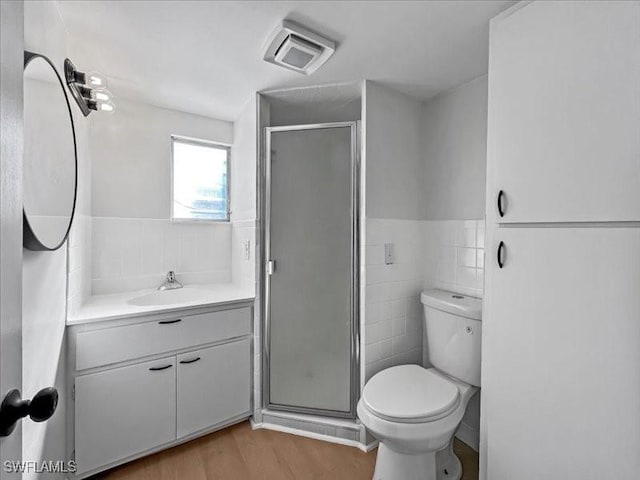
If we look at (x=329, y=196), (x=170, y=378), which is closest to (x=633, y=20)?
(x=329, y=196)

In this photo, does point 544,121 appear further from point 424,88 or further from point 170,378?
point 170,378

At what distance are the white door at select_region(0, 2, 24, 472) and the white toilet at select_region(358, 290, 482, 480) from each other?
1209 mm

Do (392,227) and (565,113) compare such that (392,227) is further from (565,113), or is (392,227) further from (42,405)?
(42,405)

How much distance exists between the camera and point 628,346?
874mm

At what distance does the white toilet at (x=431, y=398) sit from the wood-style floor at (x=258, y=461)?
23cm

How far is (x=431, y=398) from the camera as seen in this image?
1370 mm

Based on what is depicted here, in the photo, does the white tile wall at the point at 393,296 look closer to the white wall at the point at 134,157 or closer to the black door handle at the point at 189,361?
the black door handle at the point at 189,361

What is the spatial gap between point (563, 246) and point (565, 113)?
0.46m

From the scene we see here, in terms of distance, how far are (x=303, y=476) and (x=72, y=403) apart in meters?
1.21

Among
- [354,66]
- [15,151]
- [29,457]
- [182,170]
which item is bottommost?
[29,457]

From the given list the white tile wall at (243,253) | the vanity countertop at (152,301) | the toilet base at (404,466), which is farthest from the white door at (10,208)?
the white tile wall at (243,253)

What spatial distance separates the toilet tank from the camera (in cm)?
150

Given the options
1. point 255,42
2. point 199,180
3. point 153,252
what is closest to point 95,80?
point 255,42

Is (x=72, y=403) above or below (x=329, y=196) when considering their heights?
below
